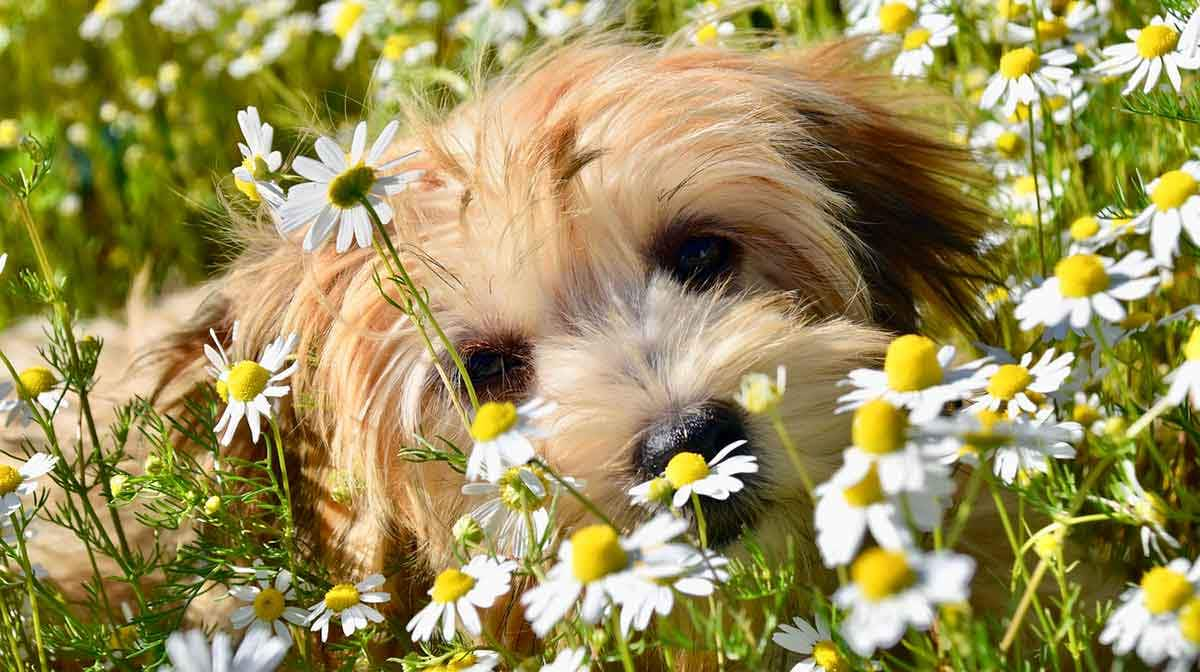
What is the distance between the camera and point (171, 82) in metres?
5.32

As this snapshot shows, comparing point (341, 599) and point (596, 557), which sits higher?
point (596, 557)

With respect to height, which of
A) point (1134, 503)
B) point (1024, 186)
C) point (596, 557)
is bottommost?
point (1024, 186)

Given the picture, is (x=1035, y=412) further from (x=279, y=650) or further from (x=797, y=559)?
(x=279, y=650)

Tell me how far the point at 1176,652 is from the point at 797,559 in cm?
100

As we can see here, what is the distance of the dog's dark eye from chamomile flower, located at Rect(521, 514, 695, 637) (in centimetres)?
120

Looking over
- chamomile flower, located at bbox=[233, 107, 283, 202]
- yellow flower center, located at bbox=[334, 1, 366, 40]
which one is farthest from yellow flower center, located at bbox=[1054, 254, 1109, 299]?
yellow flower center, located at bbox=[334, 1, 366, 40]

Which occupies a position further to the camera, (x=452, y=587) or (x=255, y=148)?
(x=255, y=148)

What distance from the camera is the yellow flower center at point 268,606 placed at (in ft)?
6.35

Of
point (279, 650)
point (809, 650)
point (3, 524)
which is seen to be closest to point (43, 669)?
point (3, 524)

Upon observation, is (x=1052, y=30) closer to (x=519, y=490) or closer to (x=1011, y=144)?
(x=1011, y=144)

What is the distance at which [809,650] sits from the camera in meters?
1.66

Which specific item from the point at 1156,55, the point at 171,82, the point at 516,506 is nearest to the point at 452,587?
the point at 516,506

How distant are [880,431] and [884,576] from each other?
0.15 m

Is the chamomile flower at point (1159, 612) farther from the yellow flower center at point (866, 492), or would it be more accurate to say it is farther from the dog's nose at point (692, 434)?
the dog's nose at point (692, 434)
